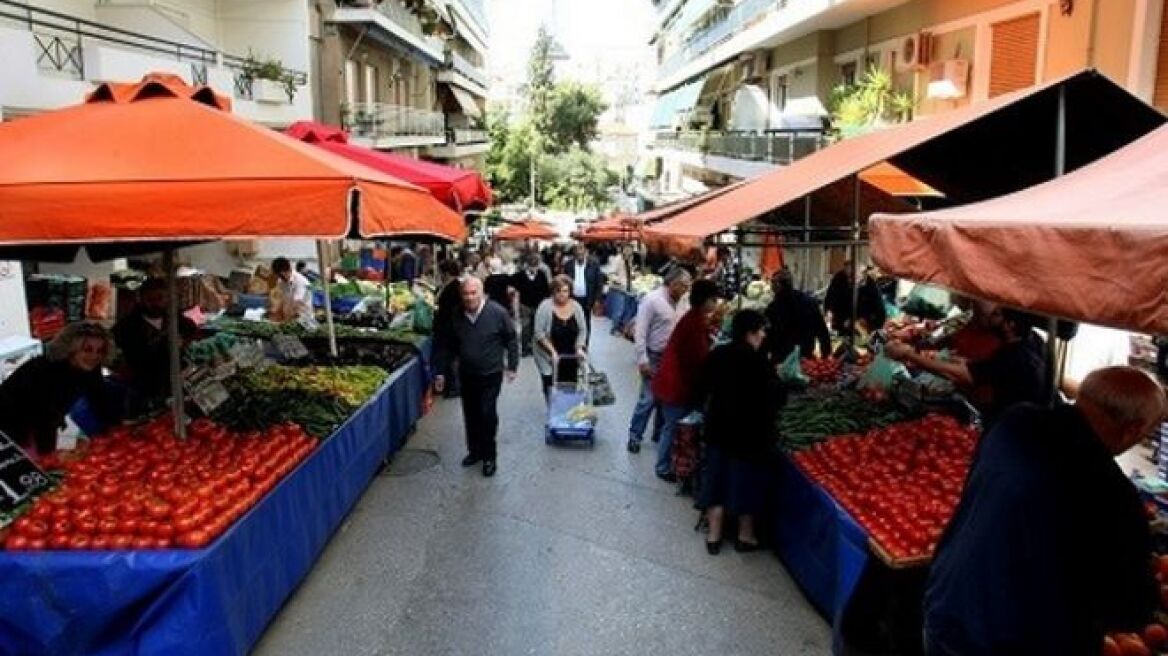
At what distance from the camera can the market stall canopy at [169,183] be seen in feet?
13.1

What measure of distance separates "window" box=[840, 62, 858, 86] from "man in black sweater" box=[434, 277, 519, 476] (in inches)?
611

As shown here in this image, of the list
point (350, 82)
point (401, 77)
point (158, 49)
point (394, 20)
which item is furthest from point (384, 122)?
point (158, 49)

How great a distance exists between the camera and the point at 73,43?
13469mm

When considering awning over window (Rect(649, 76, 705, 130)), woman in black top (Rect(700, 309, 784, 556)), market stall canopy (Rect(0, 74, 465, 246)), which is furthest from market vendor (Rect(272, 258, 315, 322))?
awning over window (Rect(649, 76, 705, 130))

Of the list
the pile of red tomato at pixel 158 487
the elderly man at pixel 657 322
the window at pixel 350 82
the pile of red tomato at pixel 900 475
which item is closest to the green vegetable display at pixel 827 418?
the pile of red tomato at pixel 900 475

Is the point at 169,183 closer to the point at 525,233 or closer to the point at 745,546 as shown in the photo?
the point at 745,546

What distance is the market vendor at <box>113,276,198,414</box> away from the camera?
24.5 feet

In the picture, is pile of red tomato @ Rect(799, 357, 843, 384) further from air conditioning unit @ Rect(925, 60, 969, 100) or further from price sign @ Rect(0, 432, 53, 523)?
air conditioning unit @ Rect(925, 60, 969, 100)

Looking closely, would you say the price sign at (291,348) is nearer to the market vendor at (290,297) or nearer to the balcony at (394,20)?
the market vendor at (290,297)

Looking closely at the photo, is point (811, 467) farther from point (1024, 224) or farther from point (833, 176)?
point (1024, 224)

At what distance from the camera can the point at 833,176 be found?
5926 millimetres

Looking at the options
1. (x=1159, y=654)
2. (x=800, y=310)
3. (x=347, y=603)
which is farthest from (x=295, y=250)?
(x=1159, y=654)

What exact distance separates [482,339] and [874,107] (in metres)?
11.5

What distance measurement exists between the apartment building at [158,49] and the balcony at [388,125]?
9.50ft
